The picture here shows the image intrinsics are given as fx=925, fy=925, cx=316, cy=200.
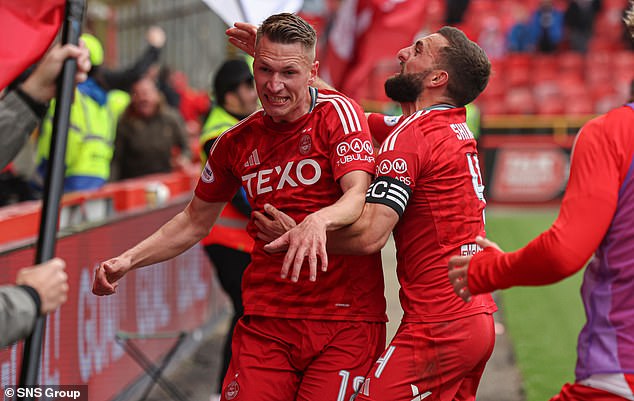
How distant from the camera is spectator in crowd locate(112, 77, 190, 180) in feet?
35.7

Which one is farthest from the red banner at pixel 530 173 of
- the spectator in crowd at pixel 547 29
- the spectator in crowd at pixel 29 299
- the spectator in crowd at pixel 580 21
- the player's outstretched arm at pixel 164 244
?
the spectator in crowd at pixel 29 299

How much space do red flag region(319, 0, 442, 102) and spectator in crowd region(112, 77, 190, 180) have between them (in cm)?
197

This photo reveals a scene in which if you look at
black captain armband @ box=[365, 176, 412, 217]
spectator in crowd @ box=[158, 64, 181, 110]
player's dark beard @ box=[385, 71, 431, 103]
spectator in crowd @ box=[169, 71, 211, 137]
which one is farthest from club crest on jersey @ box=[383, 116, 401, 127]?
spectator in crowd @ box=[169, 71, 211, 137]

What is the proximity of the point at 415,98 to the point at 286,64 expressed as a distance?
0.62 m

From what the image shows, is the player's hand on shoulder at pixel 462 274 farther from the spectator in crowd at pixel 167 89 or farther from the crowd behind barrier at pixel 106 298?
the spectator in crowd at pixel 167 89

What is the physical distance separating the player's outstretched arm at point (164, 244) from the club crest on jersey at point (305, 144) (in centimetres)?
61

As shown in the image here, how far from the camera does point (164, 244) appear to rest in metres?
4.17

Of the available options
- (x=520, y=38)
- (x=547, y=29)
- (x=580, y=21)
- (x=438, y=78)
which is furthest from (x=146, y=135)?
(x=580, y=21)

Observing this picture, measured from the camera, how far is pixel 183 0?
78.2 feet

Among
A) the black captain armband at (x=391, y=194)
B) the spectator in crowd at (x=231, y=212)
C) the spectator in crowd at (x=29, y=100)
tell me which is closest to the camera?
the spectator in crowd at (x=29, y=100)

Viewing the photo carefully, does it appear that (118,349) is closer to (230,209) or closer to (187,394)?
(187,394)

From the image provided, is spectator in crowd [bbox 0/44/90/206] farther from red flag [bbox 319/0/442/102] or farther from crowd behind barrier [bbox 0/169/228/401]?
red flag [bbox 319/0/442/102]

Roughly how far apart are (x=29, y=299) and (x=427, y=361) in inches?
61.8

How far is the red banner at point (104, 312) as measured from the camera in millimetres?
5227
